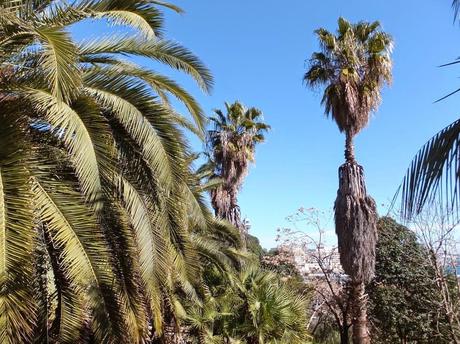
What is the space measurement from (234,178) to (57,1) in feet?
58.2

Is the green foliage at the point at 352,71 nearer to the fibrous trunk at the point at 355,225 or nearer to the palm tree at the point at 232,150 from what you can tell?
the fibrous trunk at the point at 355,225

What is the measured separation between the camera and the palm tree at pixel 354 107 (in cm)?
1408

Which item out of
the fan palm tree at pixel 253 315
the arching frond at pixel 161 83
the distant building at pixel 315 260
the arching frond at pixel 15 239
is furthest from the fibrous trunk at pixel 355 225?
the arching frond at pixel 15 239

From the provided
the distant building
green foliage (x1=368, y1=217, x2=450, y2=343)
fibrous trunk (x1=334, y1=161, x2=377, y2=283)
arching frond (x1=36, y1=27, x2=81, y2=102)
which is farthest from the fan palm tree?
the distant building

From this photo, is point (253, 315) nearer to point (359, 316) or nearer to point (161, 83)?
point (359, 316)

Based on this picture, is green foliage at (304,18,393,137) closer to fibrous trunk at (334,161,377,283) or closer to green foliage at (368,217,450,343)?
fibrous trunk at (334,161,377,283)

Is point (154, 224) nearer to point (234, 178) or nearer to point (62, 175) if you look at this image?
point (62, 175)

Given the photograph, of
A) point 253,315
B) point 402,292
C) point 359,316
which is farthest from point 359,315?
point 253,315

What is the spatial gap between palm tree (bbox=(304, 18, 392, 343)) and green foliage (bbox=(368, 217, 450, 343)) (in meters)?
4.22

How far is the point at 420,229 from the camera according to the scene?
632 inches

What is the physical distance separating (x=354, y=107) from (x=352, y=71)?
133 cm

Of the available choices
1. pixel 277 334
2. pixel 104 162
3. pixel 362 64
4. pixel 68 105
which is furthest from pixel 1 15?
pixel 362 64

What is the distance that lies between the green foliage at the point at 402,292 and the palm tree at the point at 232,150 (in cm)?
667

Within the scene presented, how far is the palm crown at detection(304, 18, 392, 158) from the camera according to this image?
15164 millimetres
